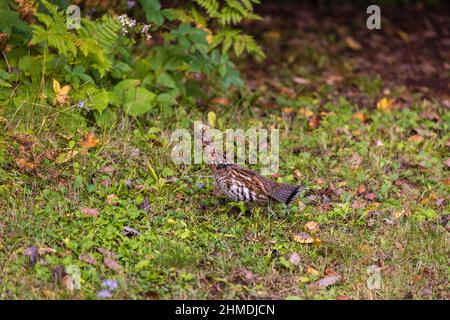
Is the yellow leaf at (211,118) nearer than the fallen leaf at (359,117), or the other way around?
the yellow leaf at (211,118)

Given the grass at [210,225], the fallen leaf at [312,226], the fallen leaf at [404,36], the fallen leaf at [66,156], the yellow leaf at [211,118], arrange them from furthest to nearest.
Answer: the fallen leaf at [404,36] → the yellow leaf at [211,118] → the fallen leaf at [66,156] → the fallen leaf at [312,226] → the grass at [210,225]

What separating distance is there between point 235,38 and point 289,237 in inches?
105

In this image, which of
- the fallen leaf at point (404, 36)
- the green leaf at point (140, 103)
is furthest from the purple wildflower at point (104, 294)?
the fallen leaf at point (404, 36)

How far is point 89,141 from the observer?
6.25 metres

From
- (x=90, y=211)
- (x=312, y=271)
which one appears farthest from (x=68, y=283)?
(x=312, y=271)

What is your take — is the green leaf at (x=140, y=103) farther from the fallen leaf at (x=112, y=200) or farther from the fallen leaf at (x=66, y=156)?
the fallen leaf at (x=112, y=200)

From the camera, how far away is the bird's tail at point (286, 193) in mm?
5492

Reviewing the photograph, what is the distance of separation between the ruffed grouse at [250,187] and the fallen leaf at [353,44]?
206 inches

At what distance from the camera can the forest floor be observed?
4980mm

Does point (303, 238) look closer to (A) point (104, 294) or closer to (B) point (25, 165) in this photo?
(A) point (104, 294)
